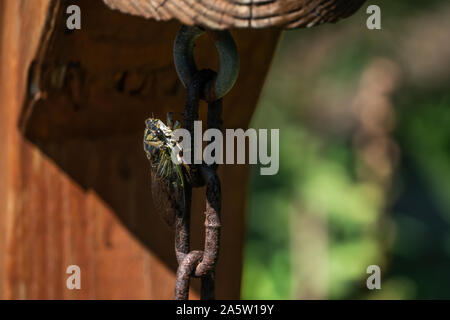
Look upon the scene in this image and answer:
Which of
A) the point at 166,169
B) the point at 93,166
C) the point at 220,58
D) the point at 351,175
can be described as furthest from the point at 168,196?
the point at 351,175

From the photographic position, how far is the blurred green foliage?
3643 mm

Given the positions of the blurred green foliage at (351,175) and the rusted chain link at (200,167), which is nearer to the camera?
the rusted chain link at (200,167)

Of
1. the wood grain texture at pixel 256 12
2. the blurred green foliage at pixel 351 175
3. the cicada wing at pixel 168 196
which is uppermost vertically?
the blurred green foliage at pixel 351 175

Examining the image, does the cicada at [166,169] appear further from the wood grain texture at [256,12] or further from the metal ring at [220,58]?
the wood grain texture at [256,12]

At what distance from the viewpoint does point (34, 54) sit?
1.07 metres

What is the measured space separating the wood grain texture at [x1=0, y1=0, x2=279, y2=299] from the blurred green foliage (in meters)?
2.22

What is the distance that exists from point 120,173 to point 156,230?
0.12 metres

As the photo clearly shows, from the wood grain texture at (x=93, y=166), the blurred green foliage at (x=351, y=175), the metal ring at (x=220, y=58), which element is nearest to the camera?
the metal ring at (x=220, y=58)

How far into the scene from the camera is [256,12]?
63cm

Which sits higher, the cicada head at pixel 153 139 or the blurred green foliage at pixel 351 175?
the blurred green foliage at pixel 351 175

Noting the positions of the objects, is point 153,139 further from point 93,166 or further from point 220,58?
point 93,166

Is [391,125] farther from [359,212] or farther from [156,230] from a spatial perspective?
[156,230]

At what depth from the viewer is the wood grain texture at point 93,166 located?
44.0 inches

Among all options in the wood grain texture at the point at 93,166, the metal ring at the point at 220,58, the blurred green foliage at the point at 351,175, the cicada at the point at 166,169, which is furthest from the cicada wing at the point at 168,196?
the blurred green foliage at the point at 351,175
